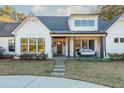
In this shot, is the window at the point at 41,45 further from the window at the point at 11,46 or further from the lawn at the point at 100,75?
the lawn at the point at 100,75

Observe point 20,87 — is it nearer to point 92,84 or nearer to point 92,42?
point 92,84

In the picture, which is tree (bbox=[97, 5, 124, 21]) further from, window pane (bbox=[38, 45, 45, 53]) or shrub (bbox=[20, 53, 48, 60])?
shrub (bbox=[20, 53, 48, 60])

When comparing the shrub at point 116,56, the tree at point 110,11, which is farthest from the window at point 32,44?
the tree at point 110,11

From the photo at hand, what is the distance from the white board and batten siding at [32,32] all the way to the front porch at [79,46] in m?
2.70

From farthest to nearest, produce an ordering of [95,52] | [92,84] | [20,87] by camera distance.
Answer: [95,52] < [92,84] < [20,87]

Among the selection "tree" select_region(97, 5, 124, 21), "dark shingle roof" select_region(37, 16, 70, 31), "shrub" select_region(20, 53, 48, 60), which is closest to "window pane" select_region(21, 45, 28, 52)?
"shrub" select_region(20, 53, 48, 60)

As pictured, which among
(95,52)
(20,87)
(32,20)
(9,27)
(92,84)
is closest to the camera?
(20,87)

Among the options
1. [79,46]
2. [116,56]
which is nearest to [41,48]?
[79,46]

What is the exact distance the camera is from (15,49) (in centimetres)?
2870

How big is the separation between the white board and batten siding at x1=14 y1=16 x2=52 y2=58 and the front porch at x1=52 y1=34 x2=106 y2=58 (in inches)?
106

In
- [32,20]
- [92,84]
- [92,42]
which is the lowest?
[92,84]

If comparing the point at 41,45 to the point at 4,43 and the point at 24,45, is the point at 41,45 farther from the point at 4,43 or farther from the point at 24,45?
the point at 4,43

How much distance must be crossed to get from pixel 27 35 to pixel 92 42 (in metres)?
8.18

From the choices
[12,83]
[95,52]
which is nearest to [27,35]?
[95,52]
